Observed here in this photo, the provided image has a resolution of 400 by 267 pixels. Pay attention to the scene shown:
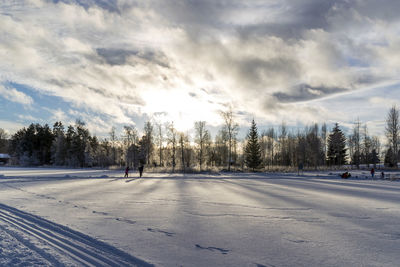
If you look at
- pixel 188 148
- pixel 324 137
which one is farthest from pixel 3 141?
pixel 324 137

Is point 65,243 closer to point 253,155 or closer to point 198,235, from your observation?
point 198,235

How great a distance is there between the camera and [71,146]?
68.9 m

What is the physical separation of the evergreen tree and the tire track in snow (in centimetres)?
7306

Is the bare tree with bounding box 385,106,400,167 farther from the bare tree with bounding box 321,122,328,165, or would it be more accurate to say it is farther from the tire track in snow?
the tire track in snow

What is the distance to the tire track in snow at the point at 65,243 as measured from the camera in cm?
421

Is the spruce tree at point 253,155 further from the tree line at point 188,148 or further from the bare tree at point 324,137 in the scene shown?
the bare tree at point 324,137

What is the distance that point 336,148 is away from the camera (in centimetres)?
6706

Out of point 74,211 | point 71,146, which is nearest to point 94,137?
point 71,146

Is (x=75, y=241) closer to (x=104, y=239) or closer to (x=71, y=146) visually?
(x=104, y=239)

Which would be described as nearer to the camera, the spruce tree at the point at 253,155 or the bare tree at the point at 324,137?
the spruce tree at the point at 253,155

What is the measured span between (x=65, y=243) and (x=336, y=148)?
75.3 m

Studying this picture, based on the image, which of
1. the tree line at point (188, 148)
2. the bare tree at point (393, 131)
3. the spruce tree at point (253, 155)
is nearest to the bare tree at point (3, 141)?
the tree line at point (188, 148)

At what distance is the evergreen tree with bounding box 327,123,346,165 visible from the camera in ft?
218

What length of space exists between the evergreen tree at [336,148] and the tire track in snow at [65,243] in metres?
73.1
